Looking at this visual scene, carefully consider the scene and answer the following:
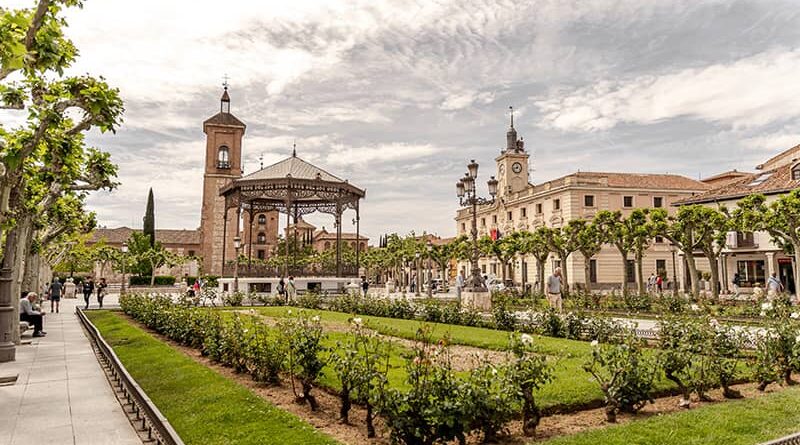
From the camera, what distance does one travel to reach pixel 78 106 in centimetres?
897

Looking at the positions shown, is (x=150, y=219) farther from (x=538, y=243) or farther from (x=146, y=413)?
→ (x=146, y=413)

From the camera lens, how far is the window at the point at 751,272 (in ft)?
106

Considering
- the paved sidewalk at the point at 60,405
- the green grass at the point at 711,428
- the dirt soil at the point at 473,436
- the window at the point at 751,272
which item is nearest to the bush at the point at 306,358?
the dirt soil at the point at 473,436

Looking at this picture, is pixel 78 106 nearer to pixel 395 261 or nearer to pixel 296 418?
pixel 296 418

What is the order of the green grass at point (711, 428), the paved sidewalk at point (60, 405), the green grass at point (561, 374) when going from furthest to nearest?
the green grass at point (561, 374) → the paved sidewalk at point (60, 405) → the green grass at point (711, 428)

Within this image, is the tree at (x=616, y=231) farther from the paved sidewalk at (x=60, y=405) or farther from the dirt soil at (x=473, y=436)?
the paved sidewalk at (x=60, y=405)

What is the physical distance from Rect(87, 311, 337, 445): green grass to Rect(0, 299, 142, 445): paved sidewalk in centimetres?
51

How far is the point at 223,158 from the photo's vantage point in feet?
190

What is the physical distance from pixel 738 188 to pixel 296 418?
35109 mm

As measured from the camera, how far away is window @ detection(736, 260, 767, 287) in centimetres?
3244

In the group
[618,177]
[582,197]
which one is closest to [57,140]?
[582,197]

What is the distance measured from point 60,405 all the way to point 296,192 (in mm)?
21344

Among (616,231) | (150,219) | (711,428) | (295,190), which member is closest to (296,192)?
(295,190)

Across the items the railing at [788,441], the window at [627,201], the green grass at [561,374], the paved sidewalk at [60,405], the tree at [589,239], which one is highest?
the window at [627,201]
